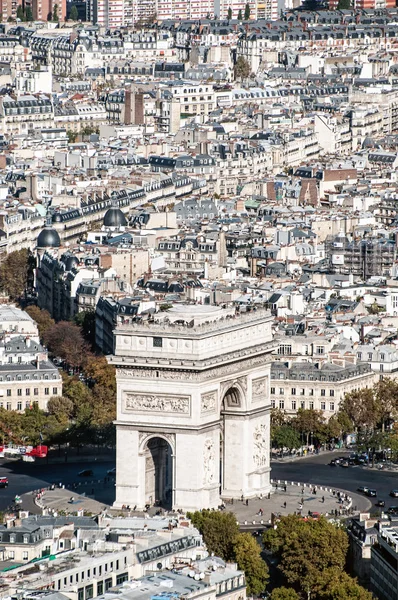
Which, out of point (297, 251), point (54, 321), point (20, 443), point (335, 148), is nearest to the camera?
point (20, 443)

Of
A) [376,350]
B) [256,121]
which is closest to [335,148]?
[256,121]

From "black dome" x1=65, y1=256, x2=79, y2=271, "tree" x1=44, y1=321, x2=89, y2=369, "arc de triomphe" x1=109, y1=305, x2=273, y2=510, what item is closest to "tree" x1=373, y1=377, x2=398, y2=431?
"tree" x1=44, y1=321, x2=89, y2=369

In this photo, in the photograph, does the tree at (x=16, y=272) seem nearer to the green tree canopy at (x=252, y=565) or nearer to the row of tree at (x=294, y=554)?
the row of tree at (x=294, y=554)

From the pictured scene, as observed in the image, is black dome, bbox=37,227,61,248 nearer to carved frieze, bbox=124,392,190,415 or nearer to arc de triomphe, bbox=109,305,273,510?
arc de triomphe, bbox=109,305,273,510

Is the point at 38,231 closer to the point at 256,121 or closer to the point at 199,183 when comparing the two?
the point at 199,183

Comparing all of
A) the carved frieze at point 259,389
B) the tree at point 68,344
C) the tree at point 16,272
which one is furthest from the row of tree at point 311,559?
the tree at point 16,272

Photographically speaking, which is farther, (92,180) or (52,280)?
(92,180)

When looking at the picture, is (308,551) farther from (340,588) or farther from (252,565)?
(340,588)
